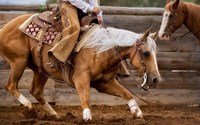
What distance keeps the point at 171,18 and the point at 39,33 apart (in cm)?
272

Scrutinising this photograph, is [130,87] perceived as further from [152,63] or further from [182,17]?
[152,63]

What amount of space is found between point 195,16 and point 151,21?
131 centimetres

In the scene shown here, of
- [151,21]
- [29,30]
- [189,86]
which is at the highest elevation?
[29,30]

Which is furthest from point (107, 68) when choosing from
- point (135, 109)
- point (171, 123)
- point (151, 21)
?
point (151, 21)

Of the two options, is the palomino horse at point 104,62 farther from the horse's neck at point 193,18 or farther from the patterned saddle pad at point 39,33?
the horse's neck at point 193,18

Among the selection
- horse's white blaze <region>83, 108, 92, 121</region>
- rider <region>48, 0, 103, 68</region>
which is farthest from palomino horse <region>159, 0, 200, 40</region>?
horse's white blaze <region>83, 108, 92, 121</region>

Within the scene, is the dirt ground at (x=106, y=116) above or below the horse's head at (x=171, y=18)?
below

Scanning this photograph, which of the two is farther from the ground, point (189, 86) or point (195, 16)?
point (195, 16)

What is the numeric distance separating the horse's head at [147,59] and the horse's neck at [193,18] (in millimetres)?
2615

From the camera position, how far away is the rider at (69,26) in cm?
859

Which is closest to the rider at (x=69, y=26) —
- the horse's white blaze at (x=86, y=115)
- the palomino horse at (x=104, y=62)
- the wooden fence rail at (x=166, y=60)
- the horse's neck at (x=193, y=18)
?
the palomino horse at (x=104, y=62)

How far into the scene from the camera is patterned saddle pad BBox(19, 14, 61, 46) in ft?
29.4

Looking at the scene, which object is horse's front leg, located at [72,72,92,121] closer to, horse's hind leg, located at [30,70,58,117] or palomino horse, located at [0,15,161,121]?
palomino horse, located at [0,15,161,121]

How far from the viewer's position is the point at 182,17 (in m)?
10.7
